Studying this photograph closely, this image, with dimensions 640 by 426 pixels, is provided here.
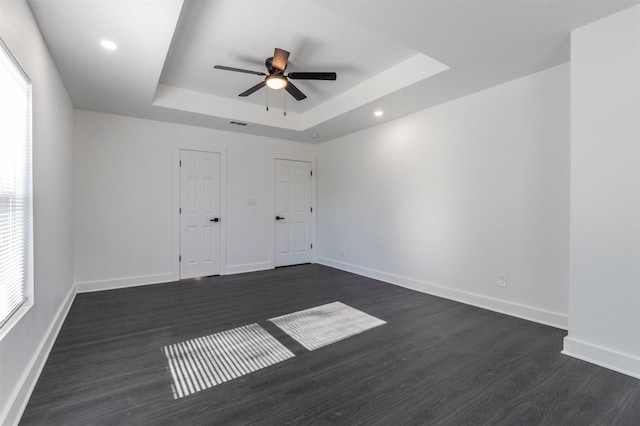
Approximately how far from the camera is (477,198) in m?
3.68

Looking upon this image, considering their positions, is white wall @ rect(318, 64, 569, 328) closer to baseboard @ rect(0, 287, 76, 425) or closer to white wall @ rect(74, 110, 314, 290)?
white wall @ rect(74, 110, 314, 290)

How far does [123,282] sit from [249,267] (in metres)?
2.02

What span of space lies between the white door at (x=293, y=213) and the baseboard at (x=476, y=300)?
1452mm

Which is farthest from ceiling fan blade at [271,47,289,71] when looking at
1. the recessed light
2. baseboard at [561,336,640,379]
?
baseboard at [561,336,640,379]

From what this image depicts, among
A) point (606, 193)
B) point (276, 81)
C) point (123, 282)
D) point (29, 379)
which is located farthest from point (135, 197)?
point (606, 193)

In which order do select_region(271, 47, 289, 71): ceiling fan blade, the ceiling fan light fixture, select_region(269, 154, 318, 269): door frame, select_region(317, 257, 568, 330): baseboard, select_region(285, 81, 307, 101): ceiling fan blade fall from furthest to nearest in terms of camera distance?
select_region(269, 154, 318, 269): door frame < select_region(285, 81, 307, 101): ceiling fan blade < the ceiling fan light fixture < select_region(317, 257, 568, 330): baseboard < select_region(271, 47, 289, 71): ceiling fan blade

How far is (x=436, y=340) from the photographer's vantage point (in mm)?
2738

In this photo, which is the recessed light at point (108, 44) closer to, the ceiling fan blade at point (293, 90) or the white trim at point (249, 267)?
the ceiling fan blade at point (293, 90)

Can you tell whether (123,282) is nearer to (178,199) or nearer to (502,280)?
(178,199)

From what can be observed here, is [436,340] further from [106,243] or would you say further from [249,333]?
[106,243]

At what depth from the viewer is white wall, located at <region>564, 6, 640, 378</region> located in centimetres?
218

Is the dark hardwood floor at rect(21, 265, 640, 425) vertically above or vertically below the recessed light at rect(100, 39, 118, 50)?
below

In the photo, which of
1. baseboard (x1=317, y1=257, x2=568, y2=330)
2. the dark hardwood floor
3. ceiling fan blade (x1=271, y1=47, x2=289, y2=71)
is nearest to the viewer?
the dark hardwood floor

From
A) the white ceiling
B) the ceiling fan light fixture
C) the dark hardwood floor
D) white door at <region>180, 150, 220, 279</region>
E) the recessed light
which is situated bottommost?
the dark hardwood floor
